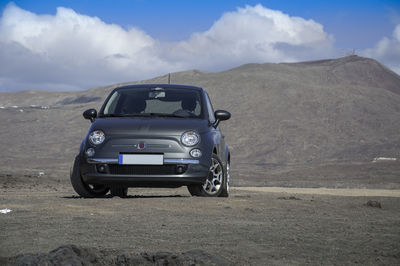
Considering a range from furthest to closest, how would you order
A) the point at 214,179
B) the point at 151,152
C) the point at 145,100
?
1. the point at 145,100
2. the point at 214,179
3. the point at 151,152

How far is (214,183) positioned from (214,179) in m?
0.10

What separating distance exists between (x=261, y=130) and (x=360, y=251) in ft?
184

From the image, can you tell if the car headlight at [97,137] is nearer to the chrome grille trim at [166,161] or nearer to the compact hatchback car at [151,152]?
the compact hatchback car at [151,152]

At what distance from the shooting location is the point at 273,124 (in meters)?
63.5

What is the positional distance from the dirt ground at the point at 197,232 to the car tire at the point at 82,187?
0.45 m

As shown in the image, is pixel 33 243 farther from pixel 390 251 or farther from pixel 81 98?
pixel 81 98

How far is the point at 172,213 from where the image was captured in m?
9.37

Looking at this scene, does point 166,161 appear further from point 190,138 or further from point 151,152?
point 190,138

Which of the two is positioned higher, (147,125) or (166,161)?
(147,125)

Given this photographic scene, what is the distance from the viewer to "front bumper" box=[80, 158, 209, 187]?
1060cm

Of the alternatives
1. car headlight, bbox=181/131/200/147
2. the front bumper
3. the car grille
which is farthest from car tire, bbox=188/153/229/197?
the car grille

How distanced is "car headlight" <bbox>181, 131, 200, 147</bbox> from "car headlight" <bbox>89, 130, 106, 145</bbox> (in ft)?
3.78

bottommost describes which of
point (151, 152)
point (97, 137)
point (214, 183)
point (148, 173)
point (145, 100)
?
point (214, 183)

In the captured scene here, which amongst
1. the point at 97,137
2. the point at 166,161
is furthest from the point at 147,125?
the point at 97,137
